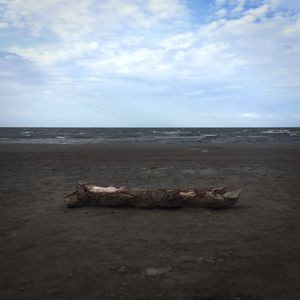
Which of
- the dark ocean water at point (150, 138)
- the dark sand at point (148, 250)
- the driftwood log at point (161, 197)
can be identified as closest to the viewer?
the dark sand at point (148, 250)

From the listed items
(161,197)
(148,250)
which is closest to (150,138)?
(161,197)

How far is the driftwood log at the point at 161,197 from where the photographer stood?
756 cm

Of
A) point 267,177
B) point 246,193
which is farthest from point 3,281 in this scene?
point 267,177

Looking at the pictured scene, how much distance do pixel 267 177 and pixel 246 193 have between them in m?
3.47

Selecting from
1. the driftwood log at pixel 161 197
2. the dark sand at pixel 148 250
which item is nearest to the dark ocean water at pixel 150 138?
the driftwood log at pixel 161 197

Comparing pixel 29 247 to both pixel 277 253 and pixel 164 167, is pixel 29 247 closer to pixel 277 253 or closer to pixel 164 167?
pixel 277 253

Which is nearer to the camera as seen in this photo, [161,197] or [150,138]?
[161,197]

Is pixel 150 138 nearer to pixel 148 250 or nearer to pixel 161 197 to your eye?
pixel 161 197

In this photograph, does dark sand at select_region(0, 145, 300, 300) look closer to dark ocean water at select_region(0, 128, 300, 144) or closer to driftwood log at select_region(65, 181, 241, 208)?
driftwood log at select_region(65, 181, 241, 208)

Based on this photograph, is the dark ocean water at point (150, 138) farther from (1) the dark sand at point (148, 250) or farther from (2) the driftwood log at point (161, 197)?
(1) the dark sand at point (148, 250)

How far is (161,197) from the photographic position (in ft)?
25.0

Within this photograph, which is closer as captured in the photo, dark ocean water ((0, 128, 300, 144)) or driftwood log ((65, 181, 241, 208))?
driftwood log ((65, 181, 241, 208))

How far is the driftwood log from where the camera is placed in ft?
24.8

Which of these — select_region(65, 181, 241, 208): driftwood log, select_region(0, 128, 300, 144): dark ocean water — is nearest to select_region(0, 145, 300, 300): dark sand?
select_region(65, 181, 241, 208): driftwood log
